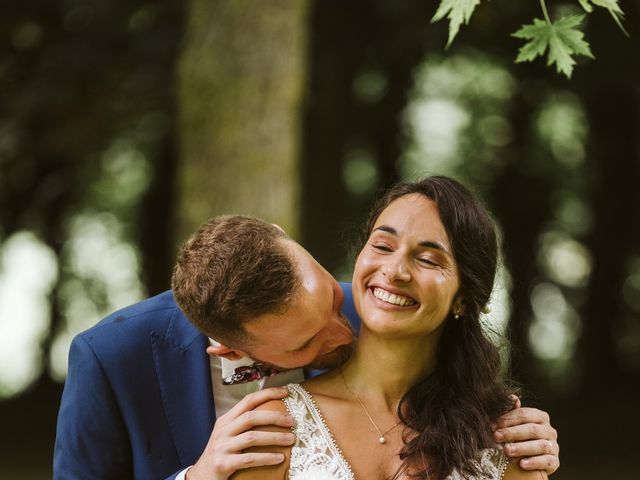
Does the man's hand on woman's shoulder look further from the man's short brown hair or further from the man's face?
the man's short brown hair

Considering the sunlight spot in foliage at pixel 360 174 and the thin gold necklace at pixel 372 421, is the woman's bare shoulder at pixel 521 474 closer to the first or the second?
the thin gold necklace at pixel 372 421

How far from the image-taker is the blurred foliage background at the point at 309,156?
252 inches

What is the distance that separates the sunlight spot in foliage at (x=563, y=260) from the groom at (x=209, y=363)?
12574 mm

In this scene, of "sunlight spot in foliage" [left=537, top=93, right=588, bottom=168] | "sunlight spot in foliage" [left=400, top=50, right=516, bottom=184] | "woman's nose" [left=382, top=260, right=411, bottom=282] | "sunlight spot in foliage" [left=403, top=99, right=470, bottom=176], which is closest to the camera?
"woman's nose" [left=382, top=260, right=411, bottom=282]

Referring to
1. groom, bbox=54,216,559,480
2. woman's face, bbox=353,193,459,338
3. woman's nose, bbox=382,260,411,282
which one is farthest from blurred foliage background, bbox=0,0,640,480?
groom, bbox=54,216,559,480

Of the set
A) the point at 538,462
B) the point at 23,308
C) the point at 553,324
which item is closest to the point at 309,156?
the point at 538,462

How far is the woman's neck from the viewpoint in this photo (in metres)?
3.28

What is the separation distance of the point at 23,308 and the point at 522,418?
15.1m

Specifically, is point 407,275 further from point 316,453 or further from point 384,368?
point 316,453

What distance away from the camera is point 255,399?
3129mm

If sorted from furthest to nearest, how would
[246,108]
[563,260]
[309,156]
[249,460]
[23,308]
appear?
[23,308] → [563,260] → [309,156] → [246,108] → [249,460]

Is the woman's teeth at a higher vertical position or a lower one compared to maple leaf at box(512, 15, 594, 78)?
lower

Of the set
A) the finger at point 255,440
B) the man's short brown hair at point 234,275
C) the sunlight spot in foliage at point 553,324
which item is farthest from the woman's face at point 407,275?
the sunlight spot in foliage at point 553,324

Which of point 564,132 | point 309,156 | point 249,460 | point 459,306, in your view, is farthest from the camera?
point 564,132
